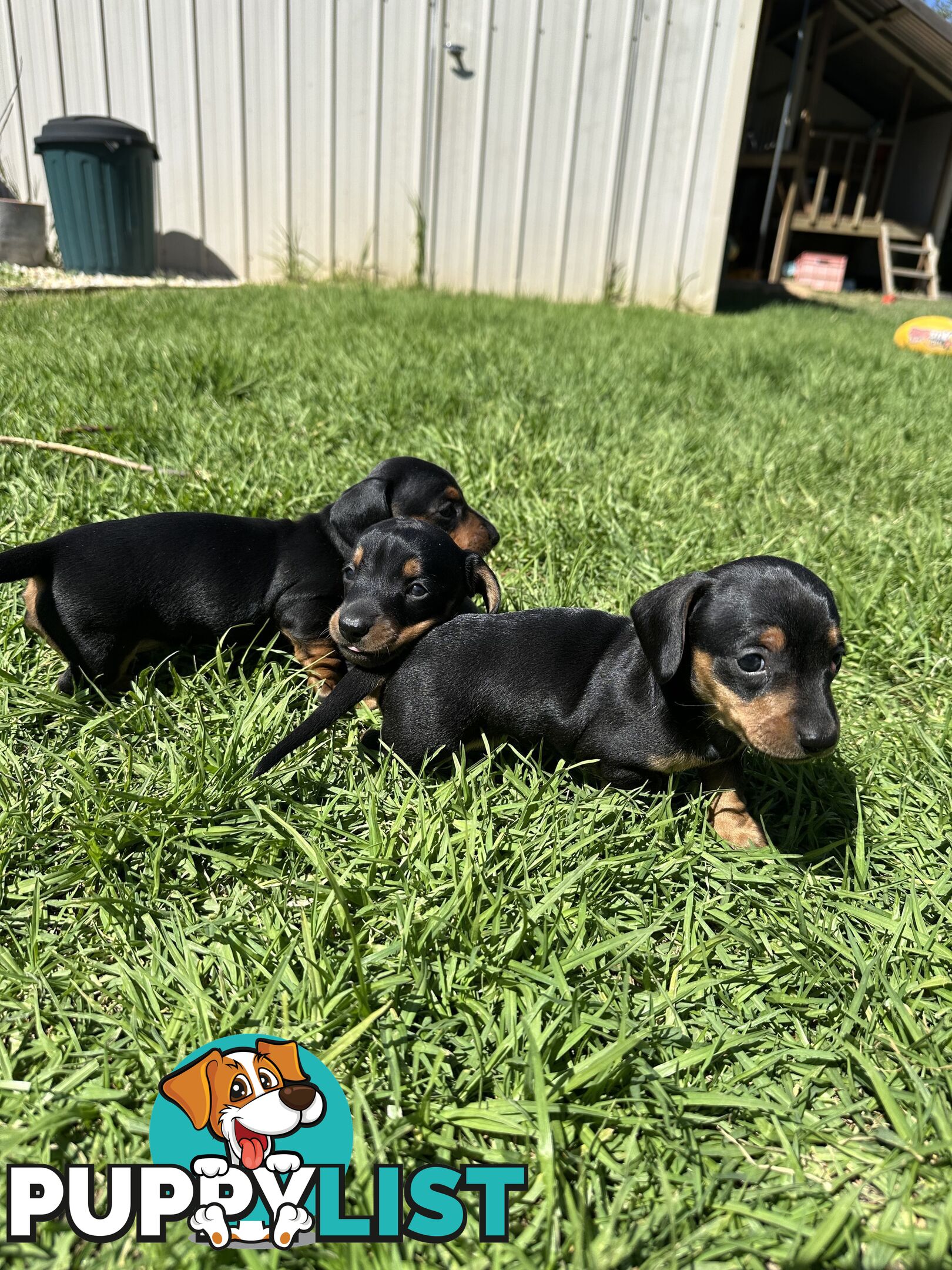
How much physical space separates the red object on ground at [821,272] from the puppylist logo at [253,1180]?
19061 millimetres

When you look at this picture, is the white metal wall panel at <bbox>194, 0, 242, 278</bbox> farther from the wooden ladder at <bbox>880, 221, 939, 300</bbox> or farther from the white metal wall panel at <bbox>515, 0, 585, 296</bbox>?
the wooden ladder at <bbox>880, 221, 939, 300</bbox>

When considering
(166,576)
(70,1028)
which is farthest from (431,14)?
(70,1028)

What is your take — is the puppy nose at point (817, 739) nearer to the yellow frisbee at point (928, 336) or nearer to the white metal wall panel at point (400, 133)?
the yellow frisbee at point (928, 336)

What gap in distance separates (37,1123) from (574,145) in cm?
1267

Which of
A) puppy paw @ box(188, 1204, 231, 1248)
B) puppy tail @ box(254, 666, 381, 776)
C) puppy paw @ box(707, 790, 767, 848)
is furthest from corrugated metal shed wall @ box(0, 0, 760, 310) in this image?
puppy paw @ box(188, 1204, 231, 1248)

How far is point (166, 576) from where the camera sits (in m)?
2.83

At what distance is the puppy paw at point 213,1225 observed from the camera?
1349mm

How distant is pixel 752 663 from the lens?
2.13 metres

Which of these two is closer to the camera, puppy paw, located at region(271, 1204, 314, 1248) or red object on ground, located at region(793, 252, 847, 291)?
puppy paw, located at region(271, 1204, 314, 1248)

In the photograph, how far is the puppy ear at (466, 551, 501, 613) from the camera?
289cm

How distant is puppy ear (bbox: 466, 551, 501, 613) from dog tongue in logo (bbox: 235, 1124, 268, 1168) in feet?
5.69

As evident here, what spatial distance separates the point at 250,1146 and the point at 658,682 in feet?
4.95

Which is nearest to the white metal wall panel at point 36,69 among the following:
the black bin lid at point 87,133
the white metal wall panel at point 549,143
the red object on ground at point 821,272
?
the black bin lid at point 87,133

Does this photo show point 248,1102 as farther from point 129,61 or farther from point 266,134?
point 129,61
